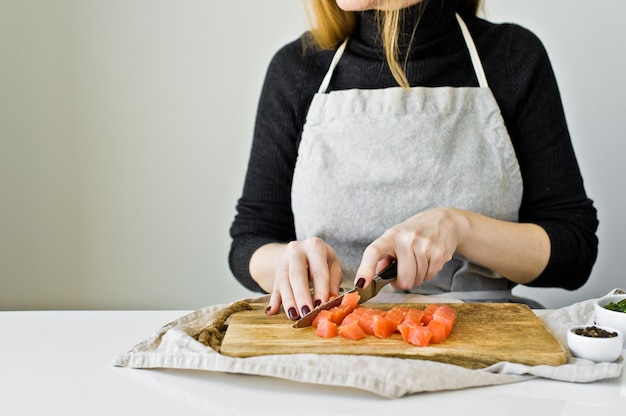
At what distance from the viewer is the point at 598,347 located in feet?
3.34

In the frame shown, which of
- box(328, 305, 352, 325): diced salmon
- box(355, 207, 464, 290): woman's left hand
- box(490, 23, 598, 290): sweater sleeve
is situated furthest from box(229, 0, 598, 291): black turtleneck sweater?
box(328, 305, 352, 325): diced salmon

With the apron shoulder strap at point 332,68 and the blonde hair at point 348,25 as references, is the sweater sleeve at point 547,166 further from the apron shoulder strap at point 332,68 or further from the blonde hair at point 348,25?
the apron shoulder strap at point 332,68

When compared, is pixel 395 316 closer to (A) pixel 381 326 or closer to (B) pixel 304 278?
(A) pixel 381 326

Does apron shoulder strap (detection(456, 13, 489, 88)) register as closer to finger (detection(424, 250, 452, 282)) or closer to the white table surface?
finger (detection(424, 250, 452, 282))

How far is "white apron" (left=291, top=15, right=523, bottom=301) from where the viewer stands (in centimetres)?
152

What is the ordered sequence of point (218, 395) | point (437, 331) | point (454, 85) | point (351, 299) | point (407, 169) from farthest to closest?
point (454, 85)
point (407, 169)
point (351, 299)
point (437, 331)
point (218, 395)

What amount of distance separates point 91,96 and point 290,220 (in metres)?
0.95

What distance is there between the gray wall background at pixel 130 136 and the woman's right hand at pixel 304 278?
43.2 inches

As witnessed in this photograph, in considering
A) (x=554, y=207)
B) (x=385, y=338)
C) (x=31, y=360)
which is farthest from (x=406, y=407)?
(x=554, y=207)

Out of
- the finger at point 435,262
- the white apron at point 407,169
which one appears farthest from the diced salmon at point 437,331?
the white apron at point 407,169

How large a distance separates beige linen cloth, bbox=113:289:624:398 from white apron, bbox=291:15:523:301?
0.53 meters

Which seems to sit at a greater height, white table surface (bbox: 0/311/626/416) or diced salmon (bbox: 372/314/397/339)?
diced salmon (bbox: 372/314/397/339)

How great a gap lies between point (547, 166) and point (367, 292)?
0.56 metres

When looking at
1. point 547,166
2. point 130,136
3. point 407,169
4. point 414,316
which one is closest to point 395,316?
point 414,316
